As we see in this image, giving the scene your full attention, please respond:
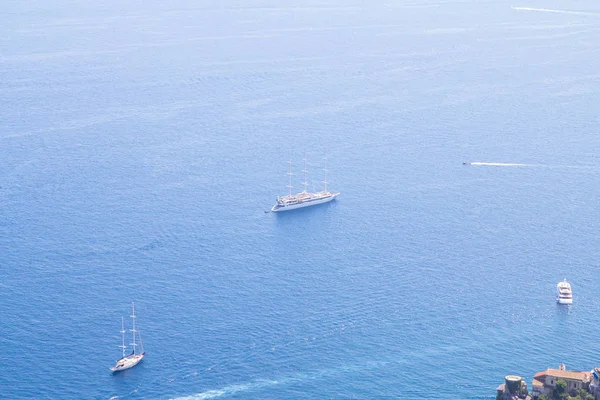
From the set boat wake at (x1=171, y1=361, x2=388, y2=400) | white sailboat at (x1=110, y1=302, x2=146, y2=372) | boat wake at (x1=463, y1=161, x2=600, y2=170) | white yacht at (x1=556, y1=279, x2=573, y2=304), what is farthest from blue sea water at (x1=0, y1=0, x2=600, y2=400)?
white yacht at (x1=556, y1=279, x2=573, y2=304)

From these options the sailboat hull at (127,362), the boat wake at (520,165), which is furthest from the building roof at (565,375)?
the boat wake at (520,165)

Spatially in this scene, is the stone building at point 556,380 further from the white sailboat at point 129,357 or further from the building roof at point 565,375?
the white sailboat at point 129,357

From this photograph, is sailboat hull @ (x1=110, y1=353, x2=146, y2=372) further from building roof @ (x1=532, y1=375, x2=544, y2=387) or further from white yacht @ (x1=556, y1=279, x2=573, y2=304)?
white yacht @ (x1=556, y1=279, x2=573, y2=304)

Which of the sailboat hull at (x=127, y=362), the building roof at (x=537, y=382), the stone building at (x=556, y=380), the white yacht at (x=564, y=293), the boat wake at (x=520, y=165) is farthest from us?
the boat wake at (x=520, y=165)

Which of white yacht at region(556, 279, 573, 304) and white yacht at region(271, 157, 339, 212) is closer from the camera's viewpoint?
white yacht at region(556, 279, 573, 304)

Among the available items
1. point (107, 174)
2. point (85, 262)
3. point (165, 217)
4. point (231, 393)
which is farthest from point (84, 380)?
point (107, 174)

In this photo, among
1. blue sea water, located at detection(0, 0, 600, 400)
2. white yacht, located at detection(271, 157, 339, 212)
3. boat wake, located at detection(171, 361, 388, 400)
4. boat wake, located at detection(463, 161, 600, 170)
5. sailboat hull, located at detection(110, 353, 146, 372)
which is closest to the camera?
boat wake, located at detection(171, 361, 388, 400)
